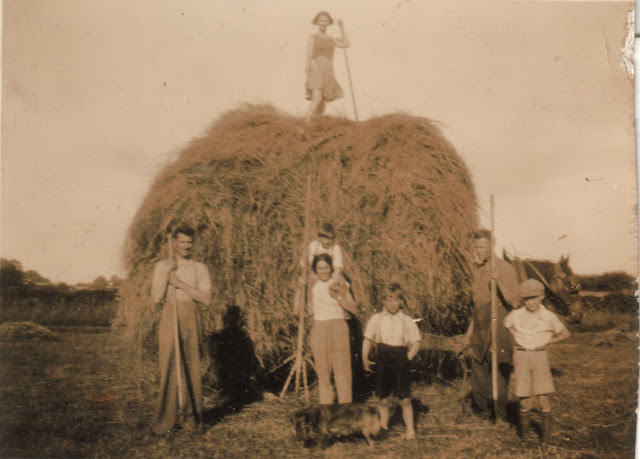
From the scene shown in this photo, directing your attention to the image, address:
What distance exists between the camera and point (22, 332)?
552cm

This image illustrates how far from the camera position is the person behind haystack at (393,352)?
4684 millimetres

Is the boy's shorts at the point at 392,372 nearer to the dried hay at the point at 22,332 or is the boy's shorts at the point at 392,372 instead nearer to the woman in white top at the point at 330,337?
the woman in white top at the point at 330,337

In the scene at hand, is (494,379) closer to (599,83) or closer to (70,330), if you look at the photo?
(599,83)

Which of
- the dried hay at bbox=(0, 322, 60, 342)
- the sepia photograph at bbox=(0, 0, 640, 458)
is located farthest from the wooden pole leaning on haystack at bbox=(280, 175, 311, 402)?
the dried hay at bbox=(0, 322, 60, 342)

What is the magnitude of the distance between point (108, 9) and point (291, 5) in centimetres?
188

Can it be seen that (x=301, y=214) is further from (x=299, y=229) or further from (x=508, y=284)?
(x=508, y=284)

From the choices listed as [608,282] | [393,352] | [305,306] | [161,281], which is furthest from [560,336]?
[161,281]

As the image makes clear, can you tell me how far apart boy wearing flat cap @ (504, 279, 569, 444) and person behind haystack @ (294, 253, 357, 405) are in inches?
56.3

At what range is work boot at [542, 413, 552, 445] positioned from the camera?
4.64 m

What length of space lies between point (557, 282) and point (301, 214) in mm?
2623

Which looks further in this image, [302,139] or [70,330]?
Result: [70,330]

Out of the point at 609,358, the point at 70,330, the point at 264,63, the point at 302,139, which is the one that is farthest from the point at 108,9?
the point at 609,358

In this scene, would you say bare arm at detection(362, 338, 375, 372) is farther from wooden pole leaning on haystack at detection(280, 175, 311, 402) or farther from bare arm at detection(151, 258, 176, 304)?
bare arm at detection(151, 258, 176, 304)

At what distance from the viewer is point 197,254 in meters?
5.29
